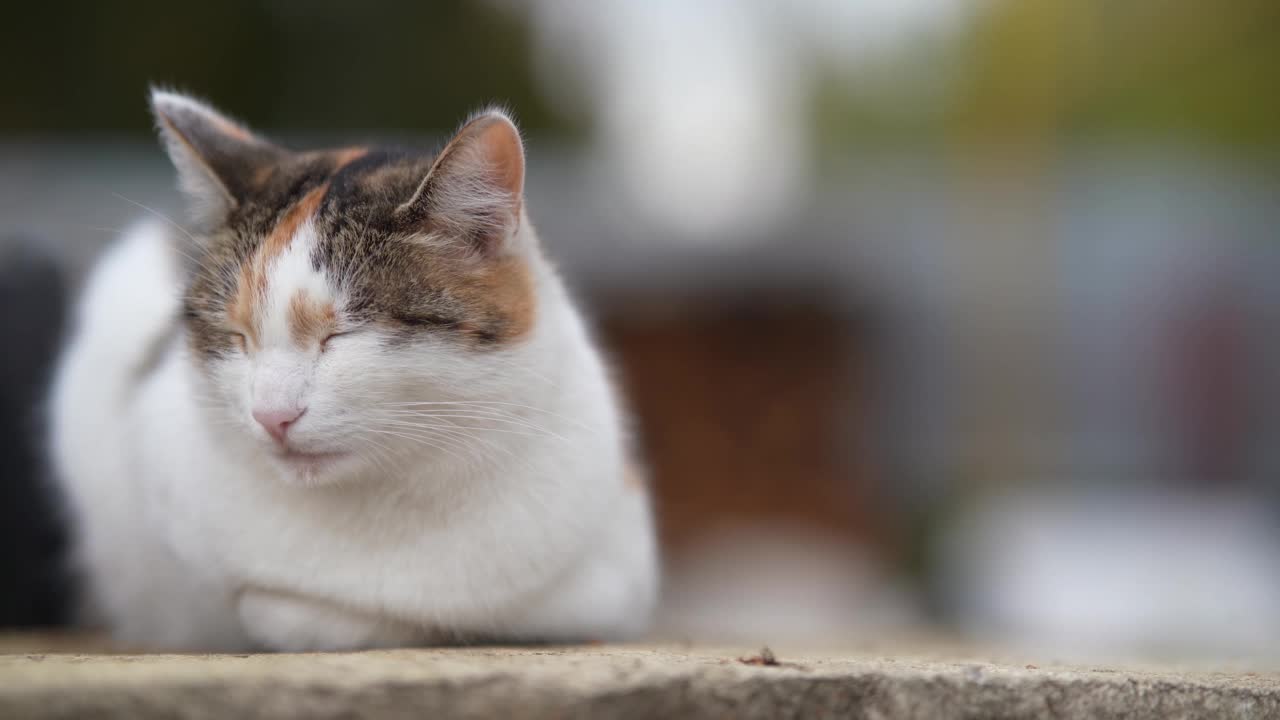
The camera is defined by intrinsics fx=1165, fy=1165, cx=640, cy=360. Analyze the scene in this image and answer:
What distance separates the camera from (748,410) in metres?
7.73

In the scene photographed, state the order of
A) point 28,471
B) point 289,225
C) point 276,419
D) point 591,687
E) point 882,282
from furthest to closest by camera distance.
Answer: point 882,282
point 28,471
point 289,225
point 276,419
point 591,687

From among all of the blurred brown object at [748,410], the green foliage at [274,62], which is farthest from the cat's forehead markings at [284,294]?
the green foliage at [274,62]

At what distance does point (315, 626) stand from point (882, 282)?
5.92 metres

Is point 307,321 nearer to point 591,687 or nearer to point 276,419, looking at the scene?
point 276,419

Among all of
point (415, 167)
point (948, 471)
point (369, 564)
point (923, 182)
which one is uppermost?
point (923, 182)

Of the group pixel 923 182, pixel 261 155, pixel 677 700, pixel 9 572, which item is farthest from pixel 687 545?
pixel 677 700

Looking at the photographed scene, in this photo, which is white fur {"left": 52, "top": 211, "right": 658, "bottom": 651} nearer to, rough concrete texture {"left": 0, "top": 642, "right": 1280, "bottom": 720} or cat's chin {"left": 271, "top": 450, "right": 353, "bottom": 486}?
cat's chin {"left": 271, "top": 450, "right": 353, "bottom": 486}

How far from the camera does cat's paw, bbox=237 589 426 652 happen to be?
1999mm

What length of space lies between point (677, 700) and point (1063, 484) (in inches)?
406

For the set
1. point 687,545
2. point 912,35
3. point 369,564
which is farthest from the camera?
point 912,35

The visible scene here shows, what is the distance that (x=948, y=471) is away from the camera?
986 centimetres

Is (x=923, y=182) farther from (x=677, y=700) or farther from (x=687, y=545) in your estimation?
(x=677, y=700)

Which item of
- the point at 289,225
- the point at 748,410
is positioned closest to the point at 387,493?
the point at 289,225

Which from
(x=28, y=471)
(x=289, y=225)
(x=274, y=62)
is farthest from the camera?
(x=274, y=62)
